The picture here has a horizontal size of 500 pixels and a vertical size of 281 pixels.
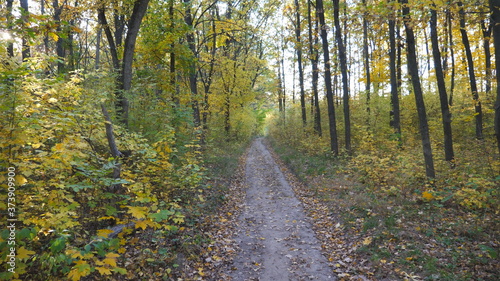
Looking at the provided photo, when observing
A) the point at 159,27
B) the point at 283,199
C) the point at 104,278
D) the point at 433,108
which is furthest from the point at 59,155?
the point at 433,108

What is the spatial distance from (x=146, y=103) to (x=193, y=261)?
20.5ft

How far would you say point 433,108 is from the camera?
20.4 metres

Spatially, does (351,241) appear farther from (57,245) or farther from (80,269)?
(57,245)

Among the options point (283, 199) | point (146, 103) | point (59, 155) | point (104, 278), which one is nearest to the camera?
point (59, 155)

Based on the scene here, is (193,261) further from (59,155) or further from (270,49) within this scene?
(270,49)

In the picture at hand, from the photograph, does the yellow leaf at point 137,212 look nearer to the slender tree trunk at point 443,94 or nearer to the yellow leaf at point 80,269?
the yellow leaf at point 80,269

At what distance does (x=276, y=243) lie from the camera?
266 inches

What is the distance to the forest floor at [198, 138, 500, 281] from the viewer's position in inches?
198

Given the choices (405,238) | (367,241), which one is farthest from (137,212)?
(405,238)

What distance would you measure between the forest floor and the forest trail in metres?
0.02

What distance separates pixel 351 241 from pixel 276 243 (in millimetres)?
1897

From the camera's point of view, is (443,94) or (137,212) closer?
(137,212)

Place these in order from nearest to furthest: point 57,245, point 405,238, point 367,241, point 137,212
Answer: point 57,245, point 137,212, point 405,238, point 367,241

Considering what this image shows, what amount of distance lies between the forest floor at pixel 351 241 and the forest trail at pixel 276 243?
0.02 m
